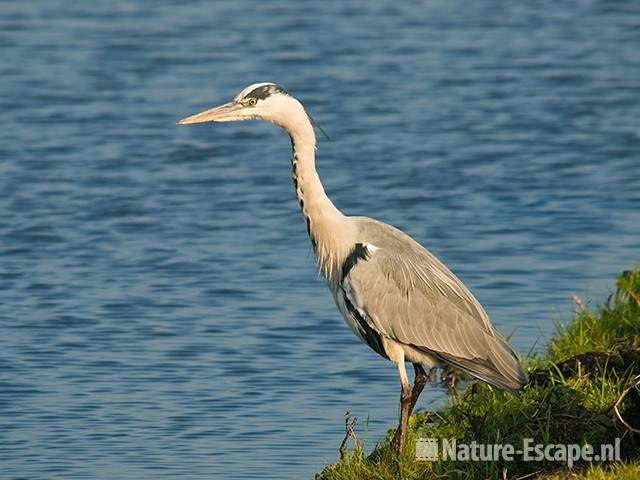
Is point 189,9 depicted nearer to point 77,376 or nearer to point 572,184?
point 572,184

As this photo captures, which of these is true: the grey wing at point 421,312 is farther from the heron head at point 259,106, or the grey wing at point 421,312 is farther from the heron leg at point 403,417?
the heron head at point 259,106

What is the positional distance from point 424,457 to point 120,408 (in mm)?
2451

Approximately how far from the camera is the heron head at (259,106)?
24.9 ft

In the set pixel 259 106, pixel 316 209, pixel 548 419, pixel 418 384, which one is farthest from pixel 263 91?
pixel 548 419

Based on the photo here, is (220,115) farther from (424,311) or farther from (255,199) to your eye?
(255,199)

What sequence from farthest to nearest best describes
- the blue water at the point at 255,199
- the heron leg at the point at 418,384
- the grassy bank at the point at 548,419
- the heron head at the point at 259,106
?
the blue water at the point at 255,199 < the heron head at the point at 259,106 < the heron leg at the point at 418,384 < the grassy bank at the point at 548,419

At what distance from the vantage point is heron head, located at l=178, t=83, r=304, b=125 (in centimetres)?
759

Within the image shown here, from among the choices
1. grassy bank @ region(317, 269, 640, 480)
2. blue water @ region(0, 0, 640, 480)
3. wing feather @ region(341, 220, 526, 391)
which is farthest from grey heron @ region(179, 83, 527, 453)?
blue water @ region(0, 0, 640, 480)

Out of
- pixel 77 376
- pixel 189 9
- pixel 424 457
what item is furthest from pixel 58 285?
pixel 189 9

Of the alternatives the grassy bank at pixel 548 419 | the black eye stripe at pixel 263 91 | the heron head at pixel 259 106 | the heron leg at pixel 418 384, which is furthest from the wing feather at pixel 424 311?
the black eye stripe at pixel 263 91

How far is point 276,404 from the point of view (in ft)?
29.0

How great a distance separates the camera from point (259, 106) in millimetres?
7645

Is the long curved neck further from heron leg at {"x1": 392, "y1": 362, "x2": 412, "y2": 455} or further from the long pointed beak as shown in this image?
heron leg at {"x1": 392, "y1": 362, "x2": 412, "y2": 455}

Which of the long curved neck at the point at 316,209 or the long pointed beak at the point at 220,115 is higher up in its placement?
the long pointed beak at the point at 220,115
